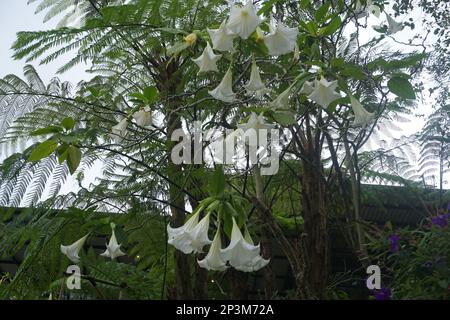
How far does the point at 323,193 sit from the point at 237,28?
0.83 m

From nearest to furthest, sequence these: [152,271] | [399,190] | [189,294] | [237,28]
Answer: [237,28]
[189,294]
[152,271]
[399,190]

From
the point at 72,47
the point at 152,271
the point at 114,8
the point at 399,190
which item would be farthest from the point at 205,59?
the point at 399,190

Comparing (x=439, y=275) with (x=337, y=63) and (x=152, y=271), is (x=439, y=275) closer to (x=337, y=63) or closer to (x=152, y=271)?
(x=337, y=63)

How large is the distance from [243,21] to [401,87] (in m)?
0.42

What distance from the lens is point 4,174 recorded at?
2.10 meters

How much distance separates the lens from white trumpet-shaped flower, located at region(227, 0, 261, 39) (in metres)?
1.16

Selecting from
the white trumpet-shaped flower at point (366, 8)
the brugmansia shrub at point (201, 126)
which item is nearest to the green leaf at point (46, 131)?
the brugmansia shrub at point (201, 126)

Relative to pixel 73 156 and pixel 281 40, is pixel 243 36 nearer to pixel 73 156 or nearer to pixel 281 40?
pixel 281 40

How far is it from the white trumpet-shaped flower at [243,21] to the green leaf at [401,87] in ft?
1.23

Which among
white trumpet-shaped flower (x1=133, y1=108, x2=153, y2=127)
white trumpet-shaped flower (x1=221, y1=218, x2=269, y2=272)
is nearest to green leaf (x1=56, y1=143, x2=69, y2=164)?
white trumpet-shaped flower (x1=133, y1=108, x2=153, y2=127)

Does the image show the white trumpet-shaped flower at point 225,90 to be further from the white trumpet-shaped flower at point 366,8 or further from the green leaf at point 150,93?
the white trumpet-shaped flower at point 366,8

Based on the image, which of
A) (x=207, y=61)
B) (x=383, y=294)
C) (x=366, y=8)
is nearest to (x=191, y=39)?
(x=207, y=61)

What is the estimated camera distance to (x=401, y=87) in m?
1.30

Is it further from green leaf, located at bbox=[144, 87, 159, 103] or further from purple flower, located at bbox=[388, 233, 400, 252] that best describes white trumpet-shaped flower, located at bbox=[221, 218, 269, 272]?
purple flower, located at bbox=[388, 233, 400, 252]
